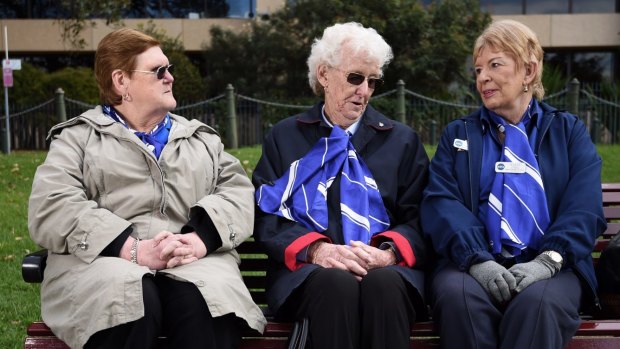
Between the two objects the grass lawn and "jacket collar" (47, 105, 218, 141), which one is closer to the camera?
"jacket collar" (47, 105, 218, 141)

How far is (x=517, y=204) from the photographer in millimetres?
3504

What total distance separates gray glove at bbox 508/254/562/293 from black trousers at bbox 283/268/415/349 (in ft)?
1.43

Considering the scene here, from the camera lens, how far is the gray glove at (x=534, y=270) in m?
3.22

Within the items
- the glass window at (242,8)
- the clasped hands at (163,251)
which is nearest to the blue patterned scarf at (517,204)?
the clasped hands at (163,251)

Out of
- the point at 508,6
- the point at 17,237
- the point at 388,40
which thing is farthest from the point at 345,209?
the point at 508,6

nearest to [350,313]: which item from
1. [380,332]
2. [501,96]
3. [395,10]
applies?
[380,332]

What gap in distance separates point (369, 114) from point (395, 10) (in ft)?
47.4

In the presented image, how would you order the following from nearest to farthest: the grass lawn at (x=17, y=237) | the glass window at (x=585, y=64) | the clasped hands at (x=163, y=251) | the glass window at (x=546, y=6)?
the clasped hands at (x=163, y=251)
the grass lawn at (x=17, y=237)
the glass window at (x=546, y=6)
the glass window at (x=585, y=64)

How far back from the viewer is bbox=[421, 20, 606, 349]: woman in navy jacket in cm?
314

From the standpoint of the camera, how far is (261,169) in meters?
3.87

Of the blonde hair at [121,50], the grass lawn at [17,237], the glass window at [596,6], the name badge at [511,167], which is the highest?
the glass window at [596,6]

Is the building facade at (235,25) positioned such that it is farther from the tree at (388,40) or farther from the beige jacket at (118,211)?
the beige jacket at (118,211)

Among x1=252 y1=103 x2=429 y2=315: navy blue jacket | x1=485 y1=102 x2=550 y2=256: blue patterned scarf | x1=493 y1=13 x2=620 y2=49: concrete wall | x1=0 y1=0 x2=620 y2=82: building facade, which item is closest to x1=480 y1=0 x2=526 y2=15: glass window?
x1=0 y1=0 x2=620 y2=82: building facade

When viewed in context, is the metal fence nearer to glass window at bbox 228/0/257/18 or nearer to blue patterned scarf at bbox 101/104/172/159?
glass window at bbox 228/0/257/18
